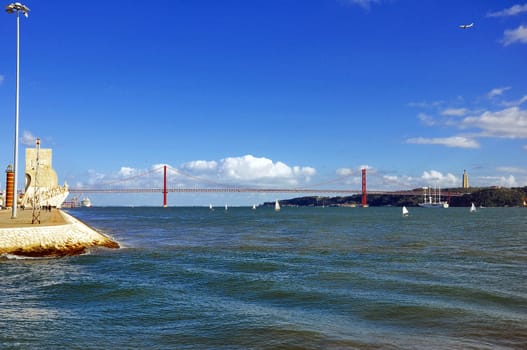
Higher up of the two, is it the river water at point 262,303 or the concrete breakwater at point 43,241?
the concrete breakwater at point 43,241

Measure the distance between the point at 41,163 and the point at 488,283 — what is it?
89.0 meters

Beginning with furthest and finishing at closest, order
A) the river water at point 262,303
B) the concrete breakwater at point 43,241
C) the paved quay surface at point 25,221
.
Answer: the paved quay surface at point 25,221 → the concrete breakwater at point 43,241 → the river water at point 262,303

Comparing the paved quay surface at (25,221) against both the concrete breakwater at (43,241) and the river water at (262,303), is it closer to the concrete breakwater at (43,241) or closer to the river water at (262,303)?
the concrete breakwater at (43,241)

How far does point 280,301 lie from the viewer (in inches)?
498

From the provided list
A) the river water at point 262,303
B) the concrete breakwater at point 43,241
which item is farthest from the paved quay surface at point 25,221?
the river water at point 262,303

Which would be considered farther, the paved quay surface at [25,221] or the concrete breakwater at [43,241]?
the paved quay surface at [25,221]

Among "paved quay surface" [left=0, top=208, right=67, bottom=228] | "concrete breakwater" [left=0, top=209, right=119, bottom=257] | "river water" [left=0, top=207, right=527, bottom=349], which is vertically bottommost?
"river water" [left=0, top=207, right=527, bottom=349]

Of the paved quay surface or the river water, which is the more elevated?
the paved quay surface

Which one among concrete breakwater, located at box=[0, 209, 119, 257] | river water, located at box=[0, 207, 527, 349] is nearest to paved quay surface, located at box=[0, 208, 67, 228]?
concrete breakwater, located at box=[0, 209, 119, 257]

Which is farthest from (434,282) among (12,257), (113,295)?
(12,257)

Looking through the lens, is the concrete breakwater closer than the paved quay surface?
Yes

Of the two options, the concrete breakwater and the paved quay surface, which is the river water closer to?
the concrete breakwater

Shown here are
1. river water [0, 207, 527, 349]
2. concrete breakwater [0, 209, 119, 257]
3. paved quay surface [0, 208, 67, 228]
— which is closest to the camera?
river water [0, 207, 527, 349]

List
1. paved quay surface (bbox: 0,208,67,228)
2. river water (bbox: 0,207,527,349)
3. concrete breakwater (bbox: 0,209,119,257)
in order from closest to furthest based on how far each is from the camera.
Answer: river water (bbox: 0,207,527,349)
concrete breakwater (bbox: 0,209,119,257)
paved quay surface (bbox: 0,208,67,228)
